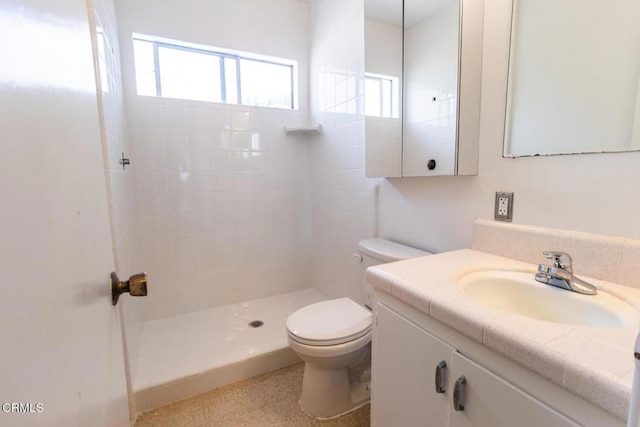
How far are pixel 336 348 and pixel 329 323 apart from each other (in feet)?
0.46

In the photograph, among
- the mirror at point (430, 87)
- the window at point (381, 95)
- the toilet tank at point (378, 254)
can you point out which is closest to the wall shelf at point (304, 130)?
the window at point (381, 95)

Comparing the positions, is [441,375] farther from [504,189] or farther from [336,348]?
[504,189]

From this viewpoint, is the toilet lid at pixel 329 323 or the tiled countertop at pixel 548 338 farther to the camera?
the toilet lid at pixel 329 323

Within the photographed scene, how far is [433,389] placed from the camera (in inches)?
31.3

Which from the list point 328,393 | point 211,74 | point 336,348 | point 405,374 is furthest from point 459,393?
point 211,74

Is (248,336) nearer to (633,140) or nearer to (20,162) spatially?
(20,162)

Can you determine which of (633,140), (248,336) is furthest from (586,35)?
(248,336)

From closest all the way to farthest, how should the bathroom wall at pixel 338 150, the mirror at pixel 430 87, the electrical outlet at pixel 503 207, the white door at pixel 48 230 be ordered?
the white door at pixel 48 230 → the electrical outlet at pixel 503 207 → the mirror at pixel 430 87 → the bathroom wall at pixel 338 150

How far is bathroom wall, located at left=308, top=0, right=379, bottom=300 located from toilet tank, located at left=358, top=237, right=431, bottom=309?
0.18 metres

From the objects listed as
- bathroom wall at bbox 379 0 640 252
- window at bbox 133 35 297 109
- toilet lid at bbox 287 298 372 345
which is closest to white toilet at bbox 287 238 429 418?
toilet lid at bbox 287 298 372 345

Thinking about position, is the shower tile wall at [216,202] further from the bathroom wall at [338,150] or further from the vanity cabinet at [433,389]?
the vanity cabinet at [433,389]

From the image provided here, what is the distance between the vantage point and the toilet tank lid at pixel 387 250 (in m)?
1.47

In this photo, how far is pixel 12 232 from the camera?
0.28 meters

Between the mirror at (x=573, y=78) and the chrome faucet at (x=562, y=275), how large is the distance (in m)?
0.35
